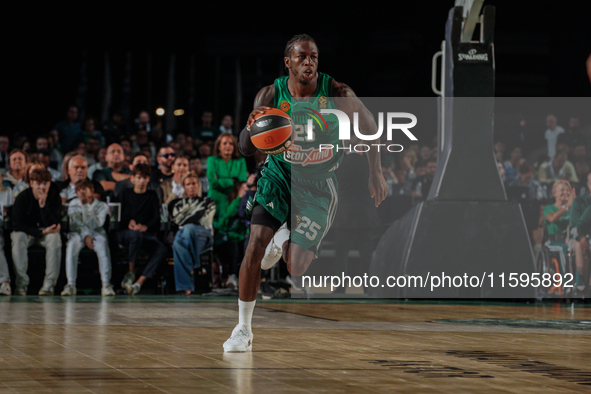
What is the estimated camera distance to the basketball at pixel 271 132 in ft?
15.4

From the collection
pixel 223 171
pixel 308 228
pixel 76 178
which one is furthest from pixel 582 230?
pixel 76 178

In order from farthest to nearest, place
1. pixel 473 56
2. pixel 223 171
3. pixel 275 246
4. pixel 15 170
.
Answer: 1. pixel 15 170
2. pixel 223 171
3. pixel 473 56
4. pixel 275 246

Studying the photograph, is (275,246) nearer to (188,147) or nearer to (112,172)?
(112,172)

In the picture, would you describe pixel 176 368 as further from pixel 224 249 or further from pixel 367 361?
pixel 224 249

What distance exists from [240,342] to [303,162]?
52.8 inches

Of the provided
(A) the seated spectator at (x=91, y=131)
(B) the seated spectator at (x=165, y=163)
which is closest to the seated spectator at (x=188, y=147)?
(A) the seated spectator at (x=91, y=131)

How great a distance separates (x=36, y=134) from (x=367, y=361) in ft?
49.7

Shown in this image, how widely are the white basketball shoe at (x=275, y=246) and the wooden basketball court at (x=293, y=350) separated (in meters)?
0.55

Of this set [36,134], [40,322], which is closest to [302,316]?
[40,322]

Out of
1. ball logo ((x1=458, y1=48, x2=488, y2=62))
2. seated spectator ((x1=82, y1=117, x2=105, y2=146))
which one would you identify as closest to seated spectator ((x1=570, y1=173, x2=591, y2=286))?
ball logo ((x1=458, y1=48, x2=488, y2=62))

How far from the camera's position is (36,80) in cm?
1859

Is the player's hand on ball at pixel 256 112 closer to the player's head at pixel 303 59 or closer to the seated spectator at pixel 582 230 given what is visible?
the player's head at pixel 303 59

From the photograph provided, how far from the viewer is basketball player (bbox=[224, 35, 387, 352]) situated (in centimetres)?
501

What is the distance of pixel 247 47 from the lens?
67.8 feet
